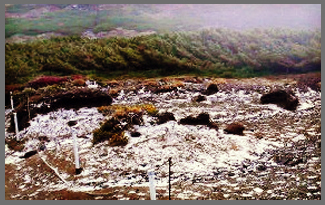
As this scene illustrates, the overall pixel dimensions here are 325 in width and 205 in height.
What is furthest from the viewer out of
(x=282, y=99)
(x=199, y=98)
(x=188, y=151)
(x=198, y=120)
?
(x=199, y=98)

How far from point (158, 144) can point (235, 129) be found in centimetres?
124

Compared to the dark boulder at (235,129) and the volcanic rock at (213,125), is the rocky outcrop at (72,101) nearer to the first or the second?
the volcanic rock at (213,125)

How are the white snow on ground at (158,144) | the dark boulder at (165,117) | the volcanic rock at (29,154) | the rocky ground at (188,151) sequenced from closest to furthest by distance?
the rocky ground at (188,151), the white snow on ground at (158,144), the volcanic rock at (29,154), the dark boulder at (165,117)

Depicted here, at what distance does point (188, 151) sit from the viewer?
25.3 ft

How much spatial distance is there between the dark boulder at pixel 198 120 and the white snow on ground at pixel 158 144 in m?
0.07

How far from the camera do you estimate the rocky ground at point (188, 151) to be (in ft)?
23.4

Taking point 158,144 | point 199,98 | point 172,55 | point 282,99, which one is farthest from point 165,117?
point 282,99

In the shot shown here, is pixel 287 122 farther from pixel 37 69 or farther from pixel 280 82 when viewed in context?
pixel 37 69

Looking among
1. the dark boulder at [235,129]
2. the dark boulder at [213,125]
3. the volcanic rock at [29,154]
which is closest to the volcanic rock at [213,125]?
the dark boulder at [213,125]

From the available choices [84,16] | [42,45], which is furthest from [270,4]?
[42,45]

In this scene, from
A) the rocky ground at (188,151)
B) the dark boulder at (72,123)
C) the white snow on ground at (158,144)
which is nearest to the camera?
the rocky ground at (188,151)

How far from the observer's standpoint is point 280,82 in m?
8.15

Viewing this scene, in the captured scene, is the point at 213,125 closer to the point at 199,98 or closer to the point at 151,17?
the point at 199,98

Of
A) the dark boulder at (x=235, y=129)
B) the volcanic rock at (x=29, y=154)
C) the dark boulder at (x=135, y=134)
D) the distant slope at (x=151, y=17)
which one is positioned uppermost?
the distant slope at (x=151, y=17)
